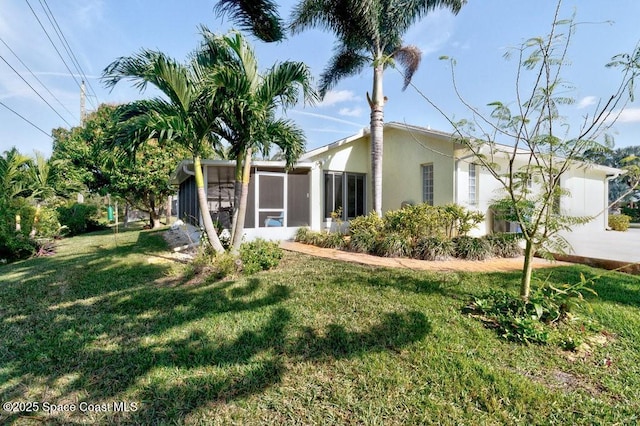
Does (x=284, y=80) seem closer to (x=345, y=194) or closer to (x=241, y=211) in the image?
(x=241, y=211)

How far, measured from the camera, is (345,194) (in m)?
12.8

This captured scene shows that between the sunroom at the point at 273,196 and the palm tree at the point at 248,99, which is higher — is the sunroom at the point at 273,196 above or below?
below

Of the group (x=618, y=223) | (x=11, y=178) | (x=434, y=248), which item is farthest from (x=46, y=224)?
(x=618, y=223)

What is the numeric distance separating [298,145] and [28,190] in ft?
41.9

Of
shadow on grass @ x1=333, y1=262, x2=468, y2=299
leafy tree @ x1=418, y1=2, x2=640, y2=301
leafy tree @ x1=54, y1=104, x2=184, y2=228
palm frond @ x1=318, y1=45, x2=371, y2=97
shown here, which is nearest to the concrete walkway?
shadow on grass @ x1=333, y1=262, x2=468, y2=299

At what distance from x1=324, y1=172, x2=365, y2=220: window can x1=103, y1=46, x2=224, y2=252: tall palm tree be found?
6207mm

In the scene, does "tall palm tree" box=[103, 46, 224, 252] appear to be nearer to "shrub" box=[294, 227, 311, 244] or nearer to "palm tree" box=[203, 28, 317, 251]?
"palm tree" box=[203, 28, 317, 251]

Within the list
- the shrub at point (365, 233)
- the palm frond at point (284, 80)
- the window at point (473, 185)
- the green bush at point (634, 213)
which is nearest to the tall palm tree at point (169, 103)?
the palm frond at point (284, 80)

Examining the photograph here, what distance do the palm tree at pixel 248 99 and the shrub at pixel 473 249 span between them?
5.44 m

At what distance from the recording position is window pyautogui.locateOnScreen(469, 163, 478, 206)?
405 inches

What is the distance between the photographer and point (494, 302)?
4.34m

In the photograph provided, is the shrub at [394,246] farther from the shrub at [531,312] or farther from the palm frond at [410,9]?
the palm frond at [410,9]

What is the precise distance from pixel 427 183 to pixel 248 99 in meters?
7.63

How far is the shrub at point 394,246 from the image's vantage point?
805 cm
